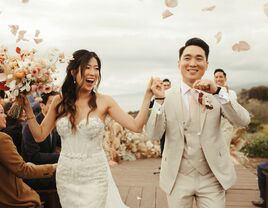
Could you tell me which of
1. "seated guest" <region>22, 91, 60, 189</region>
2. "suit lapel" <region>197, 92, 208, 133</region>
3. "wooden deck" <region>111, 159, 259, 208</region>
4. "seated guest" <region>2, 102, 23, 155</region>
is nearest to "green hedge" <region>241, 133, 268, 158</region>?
"wooden deck" <region>111, 159, 259, 208</region>

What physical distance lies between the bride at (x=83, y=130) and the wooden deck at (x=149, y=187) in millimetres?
A: 2629

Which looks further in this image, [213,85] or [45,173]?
[45,173]

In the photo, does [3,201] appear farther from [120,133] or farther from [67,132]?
[120,133]

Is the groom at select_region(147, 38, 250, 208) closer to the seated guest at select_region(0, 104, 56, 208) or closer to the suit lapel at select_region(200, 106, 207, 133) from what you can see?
the suit lapel at select_region(200, 106, 207, 133)

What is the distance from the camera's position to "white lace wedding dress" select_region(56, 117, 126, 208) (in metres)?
3.58

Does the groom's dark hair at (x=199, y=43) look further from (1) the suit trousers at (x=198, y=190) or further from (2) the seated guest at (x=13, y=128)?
(2) the seated guest at (x=13, y=128)

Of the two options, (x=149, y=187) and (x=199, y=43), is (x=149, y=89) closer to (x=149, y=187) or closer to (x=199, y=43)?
(x=199, y=43)

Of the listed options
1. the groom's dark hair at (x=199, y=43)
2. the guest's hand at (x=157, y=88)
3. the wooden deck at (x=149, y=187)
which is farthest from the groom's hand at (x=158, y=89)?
the wooden deck at (x=149, y=187)

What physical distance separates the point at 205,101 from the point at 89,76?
0.95 metres

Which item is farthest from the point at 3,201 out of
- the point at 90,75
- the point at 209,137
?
the point at 209,137

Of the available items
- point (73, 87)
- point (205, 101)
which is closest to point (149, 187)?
point (73, 87)

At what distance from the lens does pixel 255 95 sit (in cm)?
1795

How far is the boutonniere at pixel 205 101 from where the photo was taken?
10.7 feet

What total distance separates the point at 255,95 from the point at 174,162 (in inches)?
600
